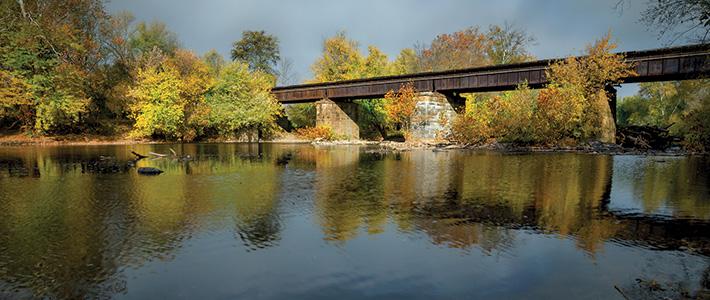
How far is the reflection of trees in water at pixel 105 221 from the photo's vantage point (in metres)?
6.27

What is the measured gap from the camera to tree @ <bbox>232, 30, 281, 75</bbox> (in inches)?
3150

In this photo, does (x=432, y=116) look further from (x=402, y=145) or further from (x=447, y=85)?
(x=402, y=145)

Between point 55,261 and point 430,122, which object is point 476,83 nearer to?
point 430,122

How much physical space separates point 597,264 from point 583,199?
6.00 metres

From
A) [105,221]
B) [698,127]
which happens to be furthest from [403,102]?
[105,221]

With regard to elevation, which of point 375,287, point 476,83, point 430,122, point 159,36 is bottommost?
point 375,287

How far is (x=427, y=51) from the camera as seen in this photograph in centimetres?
7481

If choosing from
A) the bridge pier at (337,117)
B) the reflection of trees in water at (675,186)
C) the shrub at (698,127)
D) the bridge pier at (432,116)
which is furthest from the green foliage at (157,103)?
the shrub at (698,127)

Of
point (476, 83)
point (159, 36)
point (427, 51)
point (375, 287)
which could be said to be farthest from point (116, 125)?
point (375, 287)

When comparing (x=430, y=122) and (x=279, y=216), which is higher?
(x=430, y=122)

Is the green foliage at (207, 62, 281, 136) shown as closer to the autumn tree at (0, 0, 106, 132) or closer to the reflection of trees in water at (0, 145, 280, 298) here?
the autumn tree at (0, 0, 106, 132)

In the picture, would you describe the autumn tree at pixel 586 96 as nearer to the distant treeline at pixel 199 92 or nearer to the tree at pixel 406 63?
the distant treeline at pixel 199 92

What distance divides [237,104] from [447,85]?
83.1 feet

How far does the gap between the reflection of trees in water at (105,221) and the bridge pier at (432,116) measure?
2805cm
